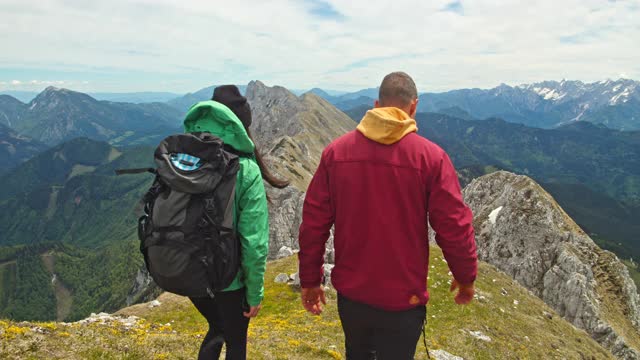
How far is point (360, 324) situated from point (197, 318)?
22960 mm

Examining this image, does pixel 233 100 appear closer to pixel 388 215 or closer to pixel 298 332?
pixel 388 215

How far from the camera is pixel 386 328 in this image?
264 inches

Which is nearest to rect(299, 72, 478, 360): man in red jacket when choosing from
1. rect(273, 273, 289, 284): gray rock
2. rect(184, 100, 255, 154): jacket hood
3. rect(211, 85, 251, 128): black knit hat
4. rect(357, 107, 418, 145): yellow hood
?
rect(357, 107, 418, 145): yellow hood

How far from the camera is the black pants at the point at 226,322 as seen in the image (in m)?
7.62

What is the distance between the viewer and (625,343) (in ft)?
146

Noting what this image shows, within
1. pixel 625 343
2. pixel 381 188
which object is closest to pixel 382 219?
pixel 381 188

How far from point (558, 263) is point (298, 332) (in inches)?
2283

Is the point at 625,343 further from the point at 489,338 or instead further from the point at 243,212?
the point at 243,212

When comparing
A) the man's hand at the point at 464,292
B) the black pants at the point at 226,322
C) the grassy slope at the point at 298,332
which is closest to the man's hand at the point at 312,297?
the black pants at the point at 226,322


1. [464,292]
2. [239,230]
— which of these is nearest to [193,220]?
[239,230]

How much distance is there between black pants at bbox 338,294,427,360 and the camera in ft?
→ 22.0

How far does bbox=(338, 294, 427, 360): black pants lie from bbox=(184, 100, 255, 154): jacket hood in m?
3.64

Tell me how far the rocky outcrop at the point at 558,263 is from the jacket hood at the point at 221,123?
53316 mm

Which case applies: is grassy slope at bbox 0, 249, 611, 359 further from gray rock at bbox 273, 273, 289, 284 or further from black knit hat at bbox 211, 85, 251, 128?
black knit hat at bbox 211, 85, 251, 128
